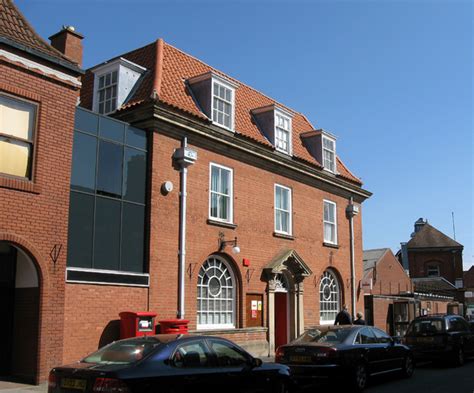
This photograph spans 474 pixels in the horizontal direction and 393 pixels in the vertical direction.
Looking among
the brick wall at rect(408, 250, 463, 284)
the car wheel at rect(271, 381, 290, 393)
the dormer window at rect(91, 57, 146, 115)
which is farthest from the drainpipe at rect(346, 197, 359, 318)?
the brick wall at rect(408, 250, 463, 284)

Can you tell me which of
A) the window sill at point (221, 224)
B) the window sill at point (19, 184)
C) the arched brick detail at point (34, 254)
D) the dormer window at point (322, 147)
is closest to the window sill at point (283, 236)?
the window sill at point (221, 224)

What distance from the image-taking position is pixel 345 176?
23.1 meters

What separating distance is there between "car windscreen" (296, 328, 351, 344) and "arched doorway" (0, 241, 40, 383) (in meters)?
5.52

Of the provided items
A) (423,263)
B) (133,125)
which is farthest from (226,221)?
(423,263)

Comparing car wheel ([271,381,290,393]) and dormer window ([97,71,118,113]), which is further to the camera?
dormer window ([97,71,118,113])

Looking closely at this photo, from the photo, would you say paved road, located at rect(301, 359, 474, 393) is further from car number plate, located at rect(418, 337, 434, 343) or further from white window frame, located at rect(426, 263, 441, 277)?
white window frame, located at rect(426, 263, 441, 277)

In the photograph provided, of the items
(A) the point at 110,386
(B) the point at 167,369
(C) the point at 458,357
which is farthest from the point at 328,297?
(A) the point at 110,386

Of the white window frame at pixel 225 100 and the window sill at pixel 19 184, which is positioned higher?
the white window frame at pixel 225 100

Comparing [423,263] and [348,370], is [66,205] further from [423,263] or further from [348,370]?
[423,263]

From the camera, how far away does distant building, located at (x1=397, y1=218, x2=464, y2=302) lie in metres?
A: 53.2

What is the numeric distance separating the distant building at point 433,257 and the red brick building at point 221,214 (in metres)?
33.9

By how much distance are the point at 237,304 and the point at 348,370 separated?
20.7 ft

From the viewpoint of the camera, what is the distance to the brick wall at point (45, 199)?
1095cm

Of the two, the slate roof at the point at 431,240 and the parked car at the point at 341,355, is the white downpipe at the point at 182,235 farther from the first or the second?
the slate roof at the point at 431,240
